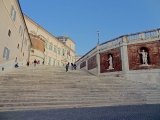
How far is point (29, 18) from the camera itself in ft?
122

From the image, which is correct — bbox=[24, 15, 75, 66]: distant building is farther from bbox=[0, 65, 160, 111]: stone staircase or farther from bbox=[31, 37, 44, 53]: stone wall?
bbox=[0, 65, 160, 111]: stone staircase

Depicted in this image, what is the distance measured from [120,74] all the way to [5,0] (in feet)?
49.9

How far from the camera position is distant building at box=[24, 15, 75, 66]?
32750 mm

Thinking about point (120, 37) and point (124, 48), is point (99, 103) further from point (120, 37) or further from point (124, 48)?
point (120, 37)

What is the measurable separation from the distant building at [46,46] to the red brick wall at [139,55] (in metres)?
22.4

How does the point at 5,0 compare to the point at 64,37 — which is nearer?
the point at 5,0

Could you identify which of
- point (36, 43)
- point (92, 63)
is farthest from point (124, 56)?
point (36, 43)

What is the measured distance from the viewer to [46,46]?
4338 centimetres

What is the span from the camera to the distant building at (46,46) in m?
32.8

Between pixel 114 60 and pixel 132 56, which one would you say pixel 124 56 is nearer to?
pixel 132 56

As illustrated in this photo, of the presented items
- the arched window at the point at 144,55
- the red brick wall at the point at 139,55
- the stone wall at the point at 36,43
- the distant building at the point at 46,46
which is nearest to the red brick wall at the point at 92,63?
the red brick wall at the point at 139,55

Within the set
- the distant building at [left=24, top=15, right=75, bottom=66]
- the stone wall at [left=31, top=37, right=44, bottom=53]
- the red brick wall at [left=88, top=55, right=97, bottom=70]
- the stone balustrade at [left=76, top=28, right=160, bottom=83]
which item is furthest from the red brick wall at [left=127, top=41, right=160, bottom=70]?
the stone wall at [left=31, top=37, right=44, bottom=53]

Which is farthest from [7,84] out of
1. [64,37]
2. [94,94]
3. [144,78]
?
[64,37]

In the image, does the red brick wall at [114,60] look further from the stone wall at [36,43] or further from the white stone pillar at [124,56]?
the stone wall at [36,43]
